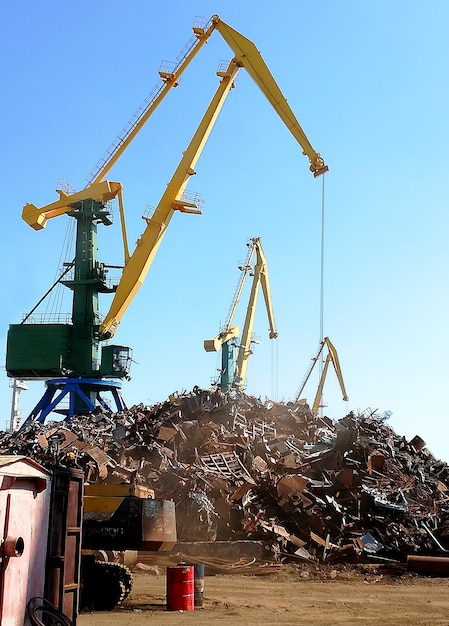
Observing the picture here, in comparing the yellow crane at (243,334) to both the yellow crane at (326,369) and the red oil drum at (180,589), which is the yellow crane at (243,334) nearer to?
the yellow crane at (326,369)

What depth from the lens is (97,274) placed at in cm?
3562

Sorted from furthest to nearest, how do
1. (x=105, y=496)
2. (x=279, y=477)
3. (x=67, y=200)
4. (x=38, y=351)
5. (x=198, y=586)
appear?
(x=67, y=200)
(x=38, y=351)
(x=279, y=477)
(x=198, y=586)
(x=105, y=496)

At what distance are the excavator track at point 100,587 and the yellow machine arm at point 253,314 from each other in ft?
140

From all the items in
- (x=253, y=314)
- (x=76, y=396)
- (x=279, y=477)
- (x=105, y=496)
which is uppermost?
(x=253, y=314)

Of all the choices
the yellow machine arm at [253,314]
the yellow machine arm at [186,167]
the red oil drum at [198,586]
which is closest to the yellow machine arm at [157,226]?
the yellow machine arm at [186,167]

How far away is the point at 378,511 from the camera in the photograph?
49.7 feet

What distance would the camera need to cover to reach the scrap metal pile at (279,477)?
14008 mm

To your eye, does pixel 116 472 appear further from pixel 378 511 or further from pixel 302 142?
pixel 302 142

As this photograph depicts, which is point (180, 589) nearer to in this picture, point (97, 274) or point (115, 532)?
point (115, 532)

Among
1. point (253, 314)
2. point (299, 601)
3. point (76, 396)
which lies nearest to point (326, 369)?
point (253, 314)

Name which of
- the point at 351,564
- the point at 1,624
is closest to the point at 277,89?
the point at 351,564

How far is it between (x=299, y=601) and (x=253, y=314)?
43.6 meters

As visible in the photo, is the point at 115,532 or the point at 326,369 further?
the point at 326,369

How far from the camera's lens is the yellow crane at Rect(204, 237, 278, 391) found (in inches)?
2021
